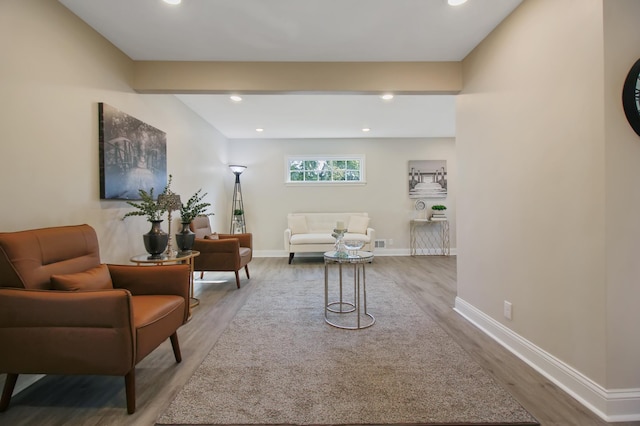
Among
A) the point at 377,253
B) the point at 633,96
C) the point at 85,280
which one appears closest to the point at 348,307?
the point at 85,280

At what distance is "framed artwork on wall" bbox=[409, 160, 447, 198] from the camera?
19.9 feet

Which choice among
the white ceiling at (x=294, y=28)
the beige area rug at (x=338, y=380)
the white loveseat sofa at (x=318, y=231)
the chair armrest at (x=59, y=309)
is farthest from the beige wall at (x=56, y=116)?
the white loveseat sofa at (x=318, y=231)

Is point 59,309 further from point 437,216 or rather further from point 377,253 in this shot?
point 437,216

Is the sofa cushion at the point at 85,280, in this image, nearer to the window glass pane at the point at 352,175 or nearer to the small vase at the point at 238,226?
the small vase at the point at 238,226

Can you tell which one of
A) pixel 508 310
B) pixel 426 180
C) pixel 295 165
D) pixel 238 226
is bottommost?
pixel 508 310

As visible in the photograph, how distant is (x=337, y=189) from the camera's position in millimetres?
6039

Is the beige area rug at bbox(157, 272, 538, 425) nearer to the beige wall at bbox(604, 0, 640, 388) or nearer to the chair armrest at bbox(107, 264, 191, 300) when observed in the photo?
the chair armrest at bbox(107, 264, 191, 300)

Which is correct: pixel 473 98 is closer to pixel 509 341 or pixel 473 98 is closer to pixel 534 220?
pixel 534 220

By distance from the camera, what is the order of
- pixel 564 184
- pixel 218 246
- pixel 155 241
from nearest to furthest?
1. pixel 564 184
2. pixel 155 241
3. pixel 218 246

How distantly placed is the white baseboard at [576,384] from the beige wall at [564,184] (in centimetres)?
3

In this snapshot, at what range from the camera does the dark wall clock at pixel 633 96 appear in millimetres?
1365

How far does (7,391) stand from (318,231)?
4664 mm

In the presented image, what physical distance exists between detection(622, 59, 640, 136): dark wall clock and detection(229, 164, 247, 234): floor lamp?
17.3 feet

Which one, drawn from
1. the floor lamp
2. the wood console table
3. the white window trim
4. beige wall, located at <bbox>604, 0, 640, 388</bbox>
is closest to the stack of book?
the wood console table
